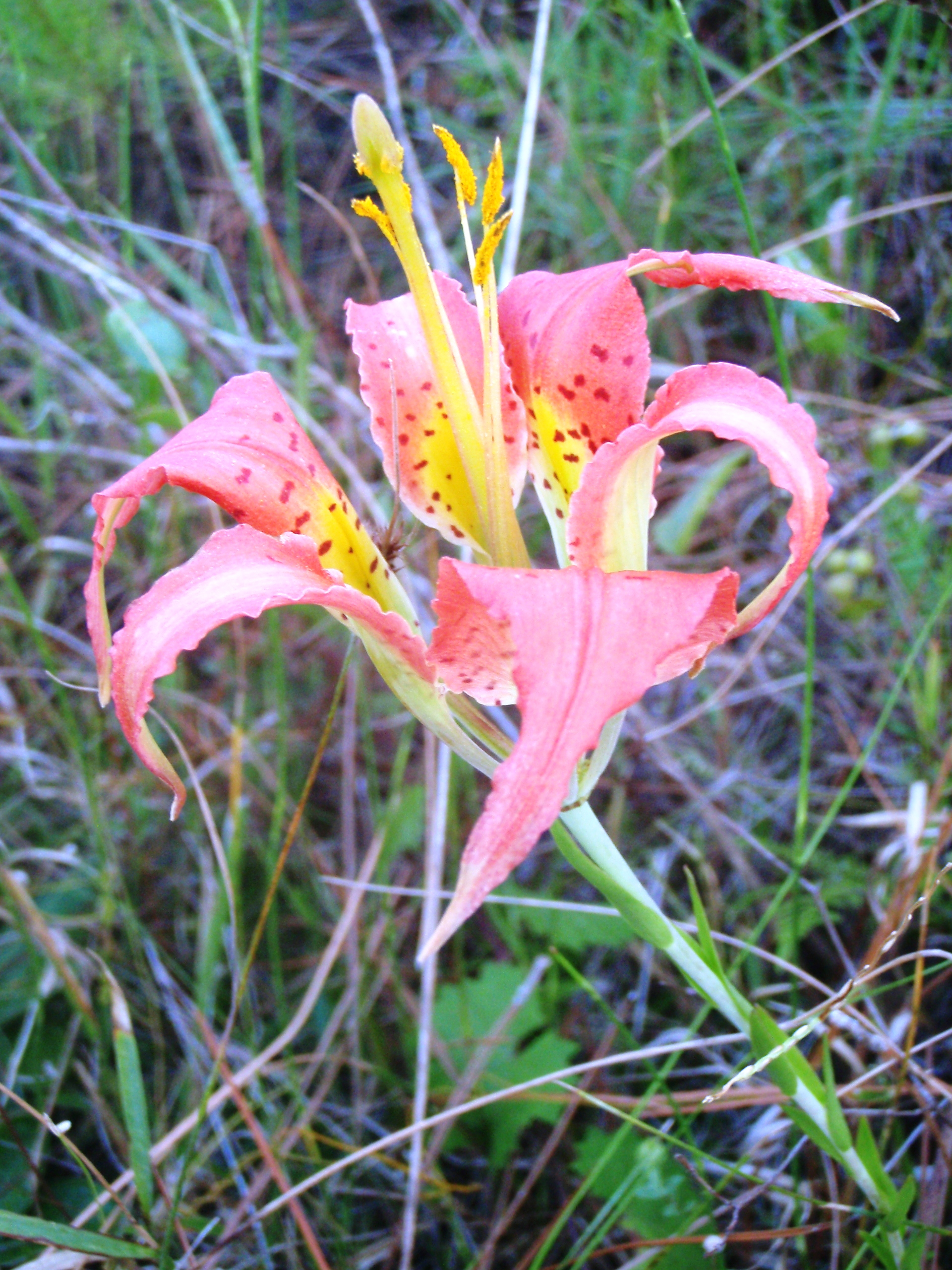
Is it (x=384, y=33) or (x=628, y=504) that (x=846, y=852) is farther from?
(x=384, y=33)

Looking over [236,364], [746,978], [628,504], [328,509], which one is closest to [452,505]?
[328,509]

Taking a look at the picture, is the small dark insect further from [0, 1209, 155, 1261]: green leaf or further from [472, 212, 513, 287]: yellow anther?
[0, 1209, 155, 1261]: green leaf

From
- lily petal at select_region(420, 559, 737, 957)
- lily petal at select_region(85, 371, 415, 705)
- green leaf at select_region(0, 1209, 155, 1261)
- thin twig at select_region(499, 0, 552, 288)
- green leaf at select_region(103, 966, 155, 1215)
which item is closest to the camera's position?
lily petal at select_region(420, 559, 737, 957)

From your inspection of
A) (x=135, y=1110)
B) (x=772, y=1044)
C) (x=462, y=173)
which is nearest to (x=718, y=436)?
(x=462, y=173)

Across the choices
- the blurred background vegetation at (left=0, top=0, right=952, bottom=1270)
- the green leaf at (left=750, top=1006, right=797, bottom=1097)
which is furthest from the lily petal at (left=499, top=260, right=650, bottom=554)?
the green leaf at (left=750, top=1006, right=797, bottom=1097)

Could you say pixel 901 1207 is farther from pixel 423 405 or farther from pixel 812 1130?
pixel 423 405

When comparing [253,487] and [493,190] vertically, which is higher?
[493,190]
